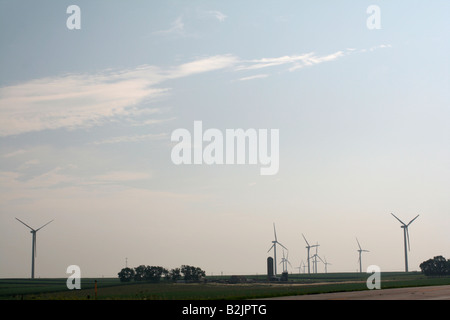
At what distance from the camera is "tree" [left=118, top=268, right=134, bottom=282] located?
193462 mm

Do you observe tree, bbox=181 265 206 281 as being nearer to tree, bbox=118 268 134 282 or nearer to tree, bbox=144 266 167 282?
tree, bbox=144 266 167 282

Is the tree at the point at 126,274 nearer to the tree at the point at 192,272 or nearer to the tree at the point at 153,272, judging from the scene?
the tree at the point at 153,272

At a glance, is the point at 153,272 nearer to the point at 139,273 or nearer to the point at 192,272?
the point at 139,273

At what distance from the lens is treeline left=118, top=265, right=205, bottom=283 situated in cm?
19200

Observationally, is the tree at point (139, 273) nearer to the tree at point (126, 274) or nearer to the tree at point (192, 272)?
the tree at point (126, 274)

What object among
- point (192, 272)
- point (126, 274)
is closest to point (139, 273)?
point (126, 274)

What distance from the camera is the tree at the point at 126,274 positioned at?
635 feet
